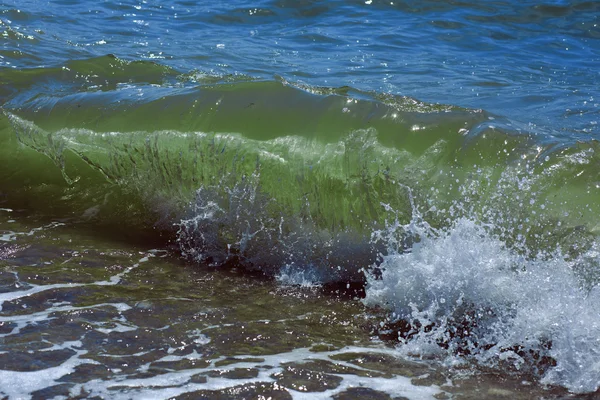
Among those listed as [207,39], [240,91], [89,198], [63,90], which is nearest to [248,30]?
[207,39]

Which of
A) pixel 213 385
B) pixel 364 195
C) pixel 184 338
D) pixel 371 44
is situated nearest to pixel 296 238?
pixel 364 195

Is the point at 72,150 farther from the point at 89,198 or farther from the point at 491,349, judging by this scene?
the point at 491,349

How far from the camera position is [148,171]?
531 centimetres

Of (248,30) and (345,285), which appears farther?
(248,30)

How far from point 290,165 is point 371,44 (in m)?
4.76

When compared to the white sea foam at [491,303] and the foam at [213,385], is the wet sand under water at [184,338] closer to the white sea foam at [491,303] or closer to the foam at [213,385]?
the foam at [213,385]

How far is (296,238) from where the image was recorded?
4.61 metres

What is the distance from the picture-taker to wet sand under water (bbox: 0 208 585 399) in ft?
10.2

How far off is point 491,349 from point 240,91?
306 cm

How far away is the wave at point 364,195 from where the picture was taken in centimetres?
369

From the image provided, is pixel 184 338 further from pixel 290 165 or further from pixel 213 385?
pixel 290 165

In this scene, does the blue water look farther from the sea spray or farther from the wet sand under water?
the wet sand under water

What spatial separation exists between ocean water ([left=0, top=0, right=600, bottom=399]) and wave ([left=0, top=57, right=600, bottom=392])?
0.04 ft

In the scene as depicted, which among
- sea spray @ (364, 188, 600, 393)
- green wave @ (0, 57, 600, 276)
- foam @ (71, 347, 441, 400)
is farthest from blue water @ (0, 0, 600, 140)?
foam @ (71, 347, 441, 400)
